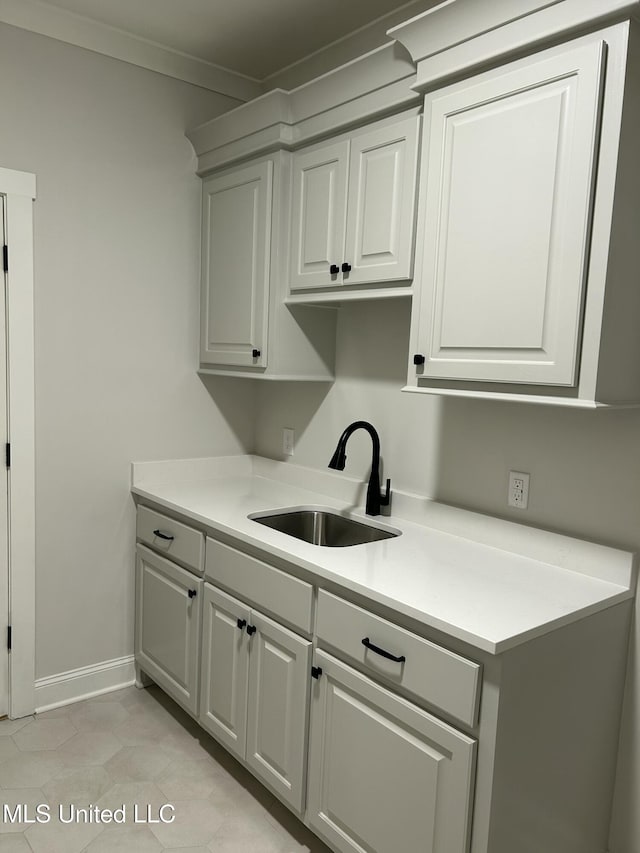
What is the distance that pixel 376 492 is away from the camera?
240 centimetres

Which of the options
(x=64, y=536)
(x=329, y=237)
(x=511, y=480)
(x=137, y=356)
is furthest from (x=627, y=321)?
(x=64, y=536)

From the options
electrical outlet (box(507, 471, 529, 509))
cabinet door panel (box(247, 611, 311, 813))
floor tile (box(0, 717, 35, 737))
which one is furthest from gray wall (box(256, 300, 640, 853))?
floor tile (box(0, 717, 35, 737))

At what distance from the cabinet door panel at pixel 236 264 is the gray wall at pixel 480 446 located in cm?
35

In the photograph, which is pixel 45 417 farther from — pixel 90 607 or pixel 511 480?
pixel 511 480

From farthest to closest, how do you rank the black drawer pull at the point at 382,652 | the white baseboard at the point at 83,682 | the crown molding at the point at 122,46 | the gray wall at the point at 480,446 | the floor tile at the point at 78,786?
the white baseboard at the point at 83,682 → the crown molding at the point at 122,46 → the floor tile at the point at 78,786 → the gray wall at the point at 480,446 → the black drawer pull at the point at 382,652

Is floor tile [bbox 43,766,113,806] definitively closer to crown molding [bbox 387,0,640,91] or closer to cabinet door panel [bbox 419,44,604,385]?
cabinet door panel [bbox 419,44,604,385]

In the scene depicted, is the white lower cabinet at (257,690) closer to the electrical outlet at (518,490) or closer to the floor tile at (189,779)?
the floor tile at (189,779)

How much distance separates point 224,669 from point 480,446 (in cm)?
115

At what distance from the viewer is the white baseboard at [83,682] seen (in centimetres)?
270

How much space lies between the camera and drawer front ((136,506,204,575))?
7.91 feet

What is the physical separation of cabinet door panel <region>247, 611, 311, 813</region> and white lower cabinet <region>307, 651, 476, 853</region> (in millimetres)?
54

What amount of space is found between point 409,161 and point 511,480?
102 cm

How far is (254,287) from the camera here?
8.50 ft

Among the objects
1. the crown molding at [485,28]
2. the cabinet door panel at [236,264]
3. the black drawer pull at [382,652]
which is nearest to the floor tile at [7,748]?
the black drawer pull at [382,652]
